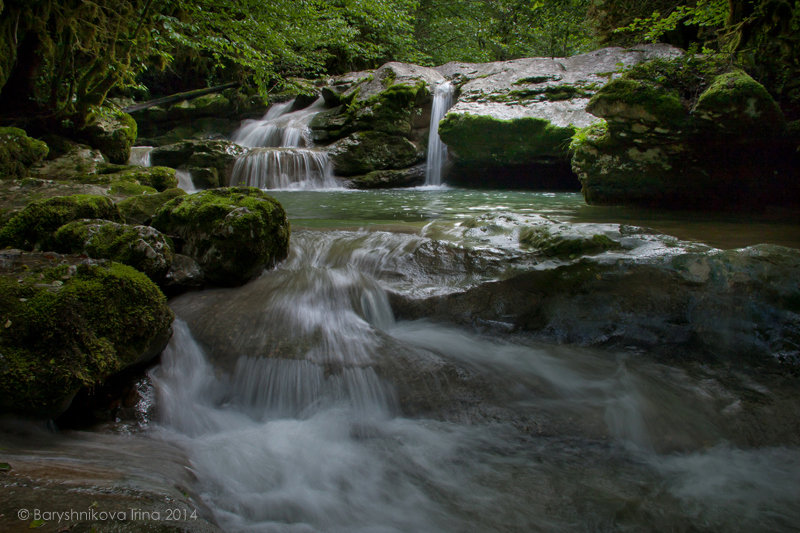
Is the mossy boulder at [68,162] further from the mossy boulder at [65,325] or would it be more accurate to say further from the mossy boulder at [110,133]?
the mossy boulder at [65,325]

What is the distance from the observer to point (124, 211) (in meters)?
4.82

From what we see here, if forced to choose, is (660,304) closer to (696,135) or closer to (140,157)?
(696,135)

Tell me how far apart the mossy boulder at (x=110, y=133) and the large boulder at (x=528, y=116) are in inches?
317

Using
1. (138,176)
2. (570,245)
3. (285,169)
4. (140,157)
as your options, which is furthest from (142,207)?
(140,157)

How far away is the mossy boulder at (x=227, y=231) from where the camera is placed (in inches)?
153

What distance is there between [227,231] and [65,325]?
183 cm

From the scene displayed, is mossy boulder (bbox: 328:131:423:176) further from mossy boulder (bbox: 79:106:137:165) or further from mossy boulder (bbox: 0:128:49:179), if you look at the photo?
mossy boulder (bbox: 0:128:49:179)

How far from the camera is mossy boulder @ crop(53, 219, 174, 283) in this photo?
330 centimetres

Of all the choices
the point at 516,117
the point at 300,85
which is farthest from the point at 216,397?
the point at 300,85

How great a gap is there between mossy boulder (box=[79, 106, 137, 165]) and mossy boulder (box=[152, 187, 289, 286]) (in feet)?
20.8

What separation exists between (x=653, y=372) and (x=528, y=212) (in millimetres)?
4882

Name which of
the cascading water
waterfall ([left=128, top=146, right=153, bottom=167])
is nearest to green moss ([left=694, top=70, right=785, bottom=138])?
the cascading water

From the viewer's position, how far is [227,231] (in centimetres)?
386

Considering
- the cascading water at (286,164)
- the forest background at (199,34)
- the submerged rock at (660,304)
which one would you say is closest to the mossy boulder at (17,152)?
the forest background at (199,34)
